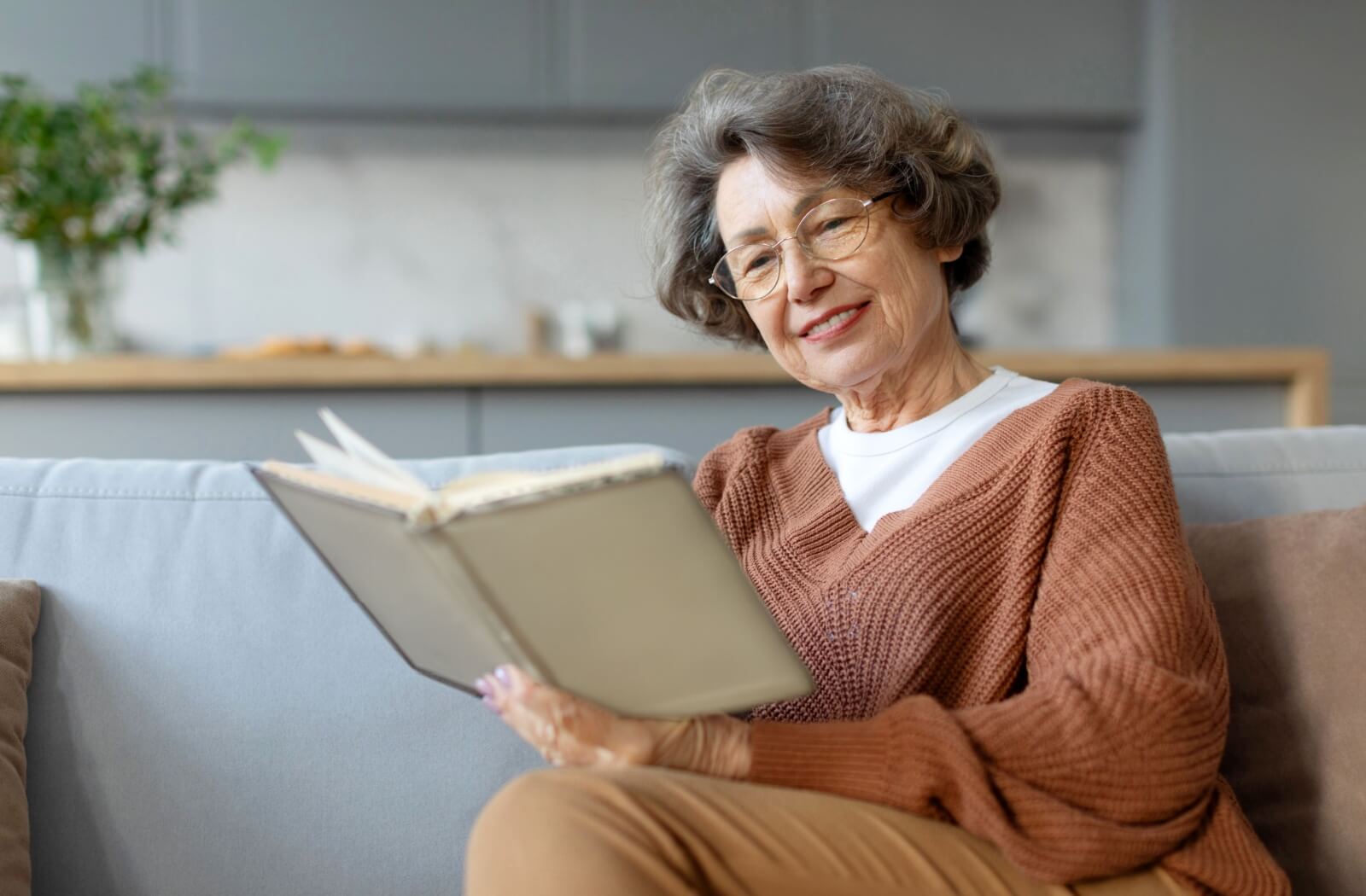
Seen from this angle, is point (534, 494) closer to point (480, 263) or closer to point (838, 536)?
point (838, 536)

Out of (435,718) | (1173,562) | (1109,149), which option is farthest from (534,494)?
(1109,149)

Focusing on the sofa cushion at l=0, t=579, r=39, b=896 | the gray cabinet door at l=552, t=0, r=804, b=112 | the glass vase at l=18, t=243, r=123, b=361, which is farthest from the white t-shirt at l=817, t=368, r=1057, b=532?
the gray cabinet door at l=552, t=0, r=804, b=112

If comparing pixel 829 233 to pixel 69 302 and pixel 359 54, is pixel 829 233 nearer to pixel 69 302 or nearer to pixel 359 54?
pixel 69 302

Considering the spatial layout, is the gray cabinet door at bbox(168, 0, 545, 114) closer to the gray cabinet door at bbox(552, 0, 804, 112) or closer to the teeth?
the gray cabinet door at bbox(552, 0, 804, 112)

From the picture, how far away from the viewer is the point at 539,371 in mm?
2676

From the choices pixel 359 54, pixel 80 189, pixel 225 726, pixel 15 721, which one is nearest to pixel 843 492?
pixel 225 726

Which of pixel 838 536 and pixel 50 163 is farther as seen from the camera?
pixel 50 163

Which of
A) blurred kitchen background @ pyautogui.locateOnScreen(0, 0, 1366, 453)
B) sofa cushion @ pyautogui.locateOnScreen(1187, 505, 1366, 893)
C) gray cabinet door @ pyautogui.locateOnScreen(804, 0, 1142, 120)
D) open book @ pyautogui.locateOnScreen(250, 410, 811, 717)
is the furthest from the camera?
gray cabinet door @ pyautogui.locateOnScreen(804, 0, 1142, 120)

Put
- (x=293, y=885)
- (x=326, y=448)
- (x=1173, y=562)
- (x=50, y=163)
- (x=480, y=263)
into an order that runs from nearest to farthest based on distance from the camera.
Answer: (x=326, y=448) < (x=1173, y=562) < (x=293, y=885) < (x=50, y=163) < (x=480, y=263)

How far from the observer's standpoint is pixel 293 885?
1.39 metres

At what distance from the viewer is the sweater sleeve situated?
1.00 meters

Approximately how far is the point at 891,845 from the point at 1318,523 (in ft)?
2.25

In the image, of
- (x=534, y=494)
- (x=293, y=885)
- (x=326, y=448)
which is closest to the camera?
(x=534, y=494)

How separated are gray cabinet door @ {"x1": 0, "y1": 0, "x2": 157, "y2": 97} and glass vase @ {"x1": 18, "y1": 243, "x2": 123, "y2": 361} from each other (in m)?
1.02
